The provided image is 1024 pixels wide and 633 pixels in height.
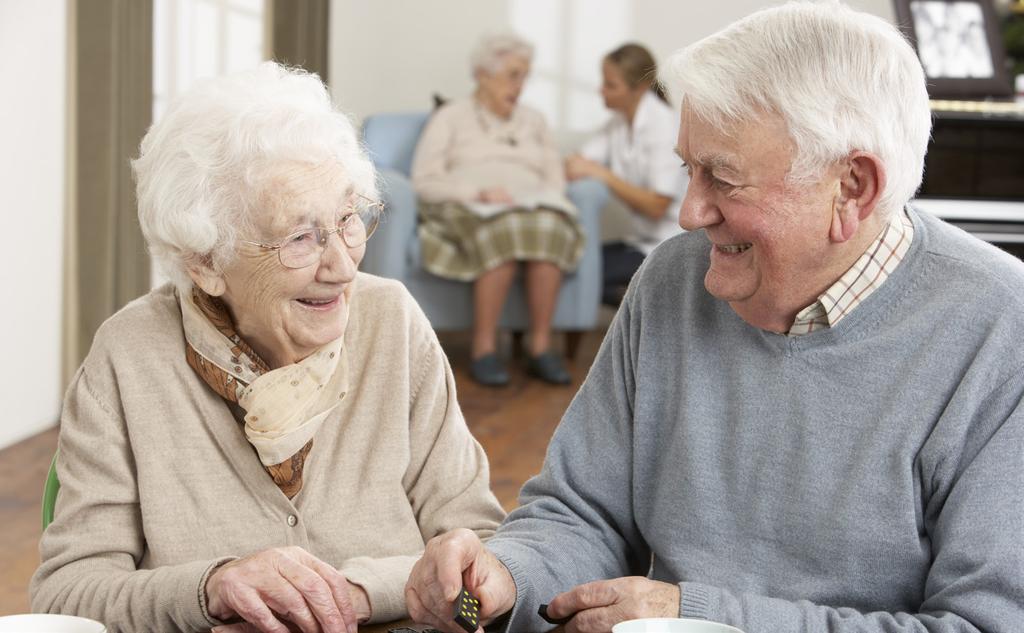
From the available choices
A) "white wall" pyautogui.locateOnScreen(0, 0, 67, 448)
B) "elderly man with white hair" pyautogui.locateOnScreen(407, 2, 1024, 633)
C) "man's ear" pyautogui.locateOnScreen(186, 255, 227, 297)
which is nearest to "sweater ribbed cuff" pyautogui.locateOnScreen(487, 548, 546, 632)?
"elderly man with white hair" pyautogui.locateOnScreen(407, 2, 1024, 633)

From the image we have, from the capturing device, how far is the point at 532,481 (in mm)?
1488

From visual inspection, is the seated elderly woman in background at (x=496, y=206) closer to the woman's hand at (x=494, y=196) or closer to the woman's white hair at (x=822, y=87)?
the woman's hand at (x=494, y=196)

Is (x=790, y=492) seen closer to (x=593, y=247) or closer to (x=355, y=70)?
(x=593, y=247)

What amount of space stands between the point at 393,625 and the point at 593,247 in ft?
14.7

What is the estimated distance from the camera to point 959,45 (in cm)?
467

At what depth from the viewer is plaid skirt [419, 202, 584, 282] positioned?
5469mm

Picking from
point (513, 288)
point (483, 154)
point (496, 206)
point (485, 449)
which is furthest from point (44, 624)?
point (483, 154)

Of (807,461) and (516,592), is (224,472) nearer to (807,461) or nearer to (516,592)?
(516,592)

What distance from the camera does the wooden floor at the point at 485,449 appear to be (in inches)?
120

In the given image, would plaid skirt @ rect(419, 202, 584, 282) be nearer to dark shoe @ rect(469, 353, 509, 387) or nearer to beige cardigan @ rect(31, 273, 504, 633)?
dark shoe @ rect(469, 353, 509, 387)

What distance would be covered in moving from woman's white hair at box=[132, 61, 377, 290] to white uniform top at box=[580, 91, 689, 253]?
4.27 meters

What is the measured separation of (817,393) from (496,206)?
4.28 metres

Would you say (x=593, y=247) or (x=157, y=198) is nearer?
(x=157, y=198)

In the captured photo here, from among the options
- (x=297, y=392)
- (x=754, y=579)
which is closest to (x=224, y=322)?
(x=297, y=392)
